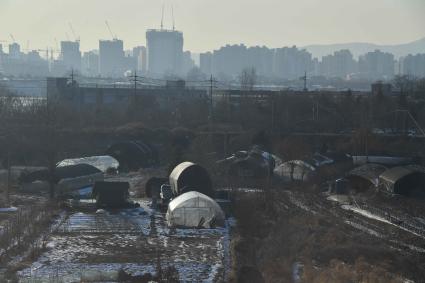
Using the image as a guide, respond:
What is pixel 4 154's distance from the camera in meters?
12.3

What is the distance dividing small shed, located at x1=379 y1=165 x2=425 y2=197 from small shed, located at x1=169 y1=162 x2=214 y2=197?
232 centimetres

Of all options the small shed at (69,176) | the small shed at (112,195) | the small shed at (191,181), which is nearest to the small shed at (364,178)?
the small shed at (191,181)

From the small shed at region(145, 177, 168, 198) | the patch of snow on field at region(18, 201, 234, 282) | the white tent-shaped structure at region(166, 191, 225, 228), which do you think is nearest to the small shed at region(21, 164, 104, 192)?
the small shed at region(145, 177, 168, 198)

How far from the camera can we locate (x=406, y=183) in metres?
8.86

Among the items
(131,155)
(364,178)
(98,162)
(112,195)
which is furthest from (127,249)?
(131,155)

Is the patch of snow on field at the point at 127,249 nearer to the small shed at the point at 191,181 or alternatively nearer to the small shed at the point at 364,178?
the small shed at the point at 191,181

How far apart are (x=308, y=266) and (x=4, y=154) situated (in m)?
8.30

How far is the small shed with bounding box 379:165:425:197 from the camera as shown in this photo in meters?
8.79

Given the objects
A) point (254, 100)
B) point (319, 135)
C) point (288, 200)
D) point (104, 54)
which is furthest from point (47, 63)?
point (288, 200)

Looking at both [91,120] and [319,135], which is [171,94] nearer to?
[91,120]

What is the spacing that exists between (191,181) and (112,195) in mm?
973

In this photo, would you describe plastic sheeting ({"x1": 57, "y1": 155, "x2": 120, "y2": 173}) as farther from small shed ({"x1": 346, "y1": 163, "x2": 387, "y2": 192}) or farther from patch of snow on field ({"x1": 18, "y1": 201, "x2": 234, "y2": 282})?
small shed ({"x1": 346, "y1": 163, "x2": 387, "y2": 192})

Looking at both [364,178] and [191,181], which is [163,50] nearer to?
[364,178]

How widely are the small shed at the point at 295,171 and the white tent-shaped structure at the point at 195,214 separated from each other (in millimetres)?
3137
